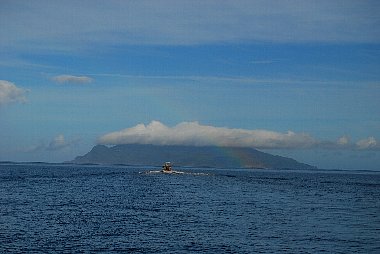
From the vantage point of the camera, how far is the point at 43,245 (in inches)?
1727

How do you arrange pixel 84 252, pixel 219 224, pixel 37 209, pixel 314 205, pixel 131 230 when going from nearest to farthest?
pixel 84 252 → pixel 131 230 → pixel 219 224 → pixel 37 209 → pixel 314 205

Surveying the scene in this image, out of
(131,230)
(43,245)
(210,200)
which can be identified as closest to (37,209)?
(131,230)

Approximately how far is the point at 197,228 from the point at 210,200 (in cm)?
3581

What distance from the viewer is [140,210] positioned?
237 feet

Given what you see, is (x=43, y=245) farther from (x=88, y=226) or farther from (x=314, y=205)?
(x=314, y=205)

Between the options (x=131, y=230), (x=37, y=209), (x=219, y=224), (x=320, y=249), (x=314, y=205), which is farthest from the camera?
(x=314, y=205)

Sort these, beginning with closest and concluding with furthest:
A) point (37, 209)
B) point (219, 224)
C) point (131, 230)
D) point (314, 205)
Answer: point (131, 230)
point (219, 224)
point (37, 209)
point (314, 205)

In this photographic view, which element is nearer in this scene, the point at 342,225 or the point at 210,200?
the point at 342,225

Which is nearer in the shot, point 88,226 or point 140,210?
point 88,226

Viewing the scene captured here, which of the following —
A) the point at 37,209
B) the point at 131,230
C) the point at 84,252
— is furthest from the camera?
the point at 37,209

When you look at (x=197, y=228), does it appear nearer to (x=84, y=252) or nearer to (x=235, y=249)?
(x=235, y=249)

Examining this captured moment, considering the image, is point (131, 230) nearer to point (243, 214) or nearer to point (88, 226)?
point (88, 226)

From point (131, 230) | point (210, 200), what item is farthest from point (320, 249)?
point (210, 200)

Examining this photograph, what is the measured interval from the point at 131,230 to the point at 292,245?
16145 millimetres
